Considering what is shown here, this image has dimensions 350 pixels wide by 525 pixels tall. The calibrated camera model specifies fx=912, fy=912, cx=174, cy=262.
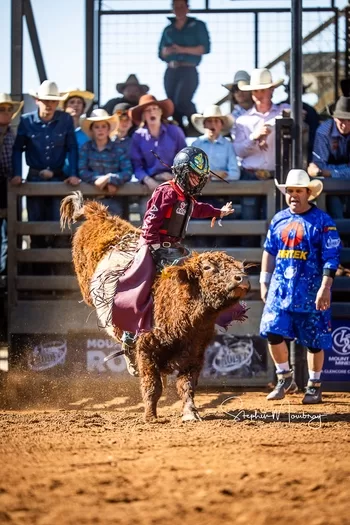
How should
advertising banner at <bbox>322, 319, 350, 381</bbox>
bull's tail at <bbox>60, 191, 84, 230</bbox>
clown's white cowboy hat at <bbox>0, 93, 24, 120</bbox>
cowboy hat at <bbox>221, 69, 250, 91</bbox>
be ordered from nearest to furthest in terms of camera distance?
bull's tail at <bbox>60, 191, 84, 230</bbox> → advertising banner at <bbox>322, 319, 350, 381</bbox> → clown's white cowboy hat at <bbox>0, 93, 24, 120</bbox> → cowboy hat at <bbox>221, 69, 250, 91</bbox>

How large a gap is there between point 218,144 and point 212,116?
15.5 inches

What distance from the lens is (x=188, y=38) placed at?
1120cm

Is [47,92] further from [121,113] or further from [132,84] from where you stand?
[132,84]

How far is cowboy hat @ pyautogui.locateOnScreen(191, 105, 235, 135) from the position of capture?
9984mm

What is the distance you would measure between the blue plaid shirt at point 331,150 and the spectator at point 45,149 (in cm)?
263

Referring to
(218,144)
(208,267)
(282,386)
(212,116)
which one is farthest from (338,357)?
(208,267)

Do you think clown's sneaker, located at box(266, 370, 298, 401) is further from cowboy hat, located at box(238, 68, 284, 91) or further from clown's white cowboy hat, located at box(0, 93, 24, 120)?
clown's white cowboy hat, located at box(0, 93, 24, 120)

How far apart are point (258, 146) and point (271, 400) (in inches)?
113

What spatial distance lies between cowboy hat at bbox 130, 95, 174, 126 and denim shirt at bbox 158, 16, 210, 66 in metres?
1.25

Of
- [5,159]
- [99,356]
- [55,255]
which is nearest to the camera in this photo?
[99,356]

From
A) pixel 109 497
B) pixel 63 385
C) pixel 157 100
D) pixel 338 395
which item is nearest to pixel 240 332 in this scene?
pixel 338 395

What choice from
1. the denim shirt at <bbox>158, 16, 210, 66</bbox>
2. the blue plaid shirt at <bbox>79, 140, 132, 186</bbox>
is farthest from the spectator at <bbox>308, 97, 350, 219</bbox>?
the denim shirt at <bbox>158, 16, 210, 66</bbox>

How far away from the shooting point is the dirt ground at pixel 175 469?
13.0 feet

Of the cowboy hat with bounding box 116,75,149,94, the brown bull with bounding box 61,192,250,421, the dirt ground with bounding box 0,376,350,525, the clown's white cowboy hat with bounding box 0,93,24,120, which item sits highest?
the cowboy hat with bounding box 116,75,149,94
